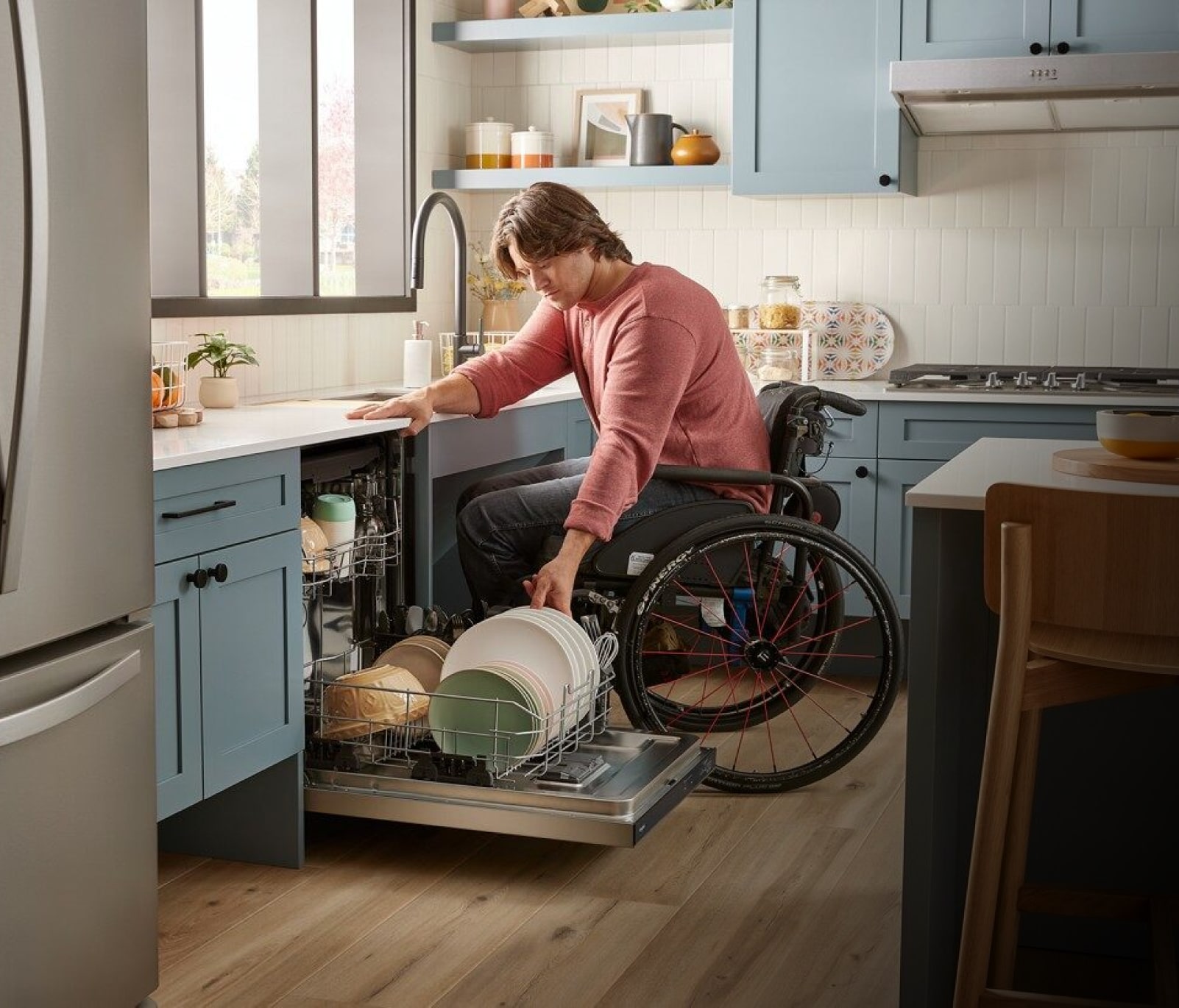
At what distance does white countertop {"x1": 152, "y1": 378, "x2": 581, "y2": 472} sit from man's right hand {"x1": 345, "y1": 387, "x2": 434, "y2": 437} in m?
0.02

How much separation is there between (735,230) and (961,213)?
708 mm

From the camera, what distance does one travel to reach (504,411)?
390 centimetres

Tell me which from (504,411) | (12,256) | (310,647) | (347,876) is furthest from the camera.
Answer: (504,411)

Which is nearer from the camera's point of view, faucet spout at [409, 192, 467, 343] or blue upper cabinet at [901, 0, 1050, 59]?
faucet spout at [409, 192, 467, 343]

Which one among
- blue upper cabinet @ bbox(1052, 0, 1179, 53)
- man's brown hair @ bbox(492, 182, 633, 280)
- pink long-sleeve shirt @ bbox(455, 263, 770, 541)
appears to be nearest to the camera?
pink long-sleeve shirt @ bbox(455, 263, 770, 541)

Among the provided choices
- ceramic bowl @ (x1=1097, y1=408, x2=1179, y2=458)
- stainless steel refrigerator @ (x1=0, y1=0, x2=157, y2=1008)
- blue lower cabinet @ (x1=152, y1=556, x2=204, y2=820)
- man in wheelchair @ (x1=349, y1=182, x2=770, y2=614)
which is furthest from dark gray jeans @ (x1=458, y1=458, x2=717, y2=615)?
stainless steel refrigerator @ (x1=0, y1=0, x2=157, y2=1008)

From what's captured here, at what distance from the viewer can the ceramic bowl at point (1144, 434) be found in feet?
7.42

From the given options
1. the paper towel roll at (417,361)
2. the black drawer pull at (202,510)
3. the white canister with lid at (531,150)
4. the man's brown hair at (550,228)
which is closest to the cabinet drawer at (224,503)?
the black drawer pull at (202,510)

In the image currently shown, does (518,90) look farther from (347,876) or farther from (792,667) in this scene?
(347,876)

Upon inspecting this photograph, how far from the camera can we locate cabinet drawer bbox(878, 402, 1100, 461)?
4.40m

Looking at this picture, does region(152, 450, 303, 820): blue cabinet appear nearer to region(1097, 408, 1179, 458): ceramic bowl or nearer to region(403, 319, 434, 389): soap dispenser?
region(403, 319, 434, 389): soap dispenser

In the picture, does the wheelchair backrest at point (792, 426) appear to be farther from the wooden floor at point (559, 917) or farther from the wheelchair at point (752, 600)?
the wooden floor at point (559, 917)

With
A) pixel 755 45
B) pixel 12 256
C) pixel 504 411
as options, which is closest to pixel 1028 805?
pixel 12 256

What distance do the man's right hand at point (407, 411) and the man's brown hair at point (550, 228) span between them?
0.35 m
